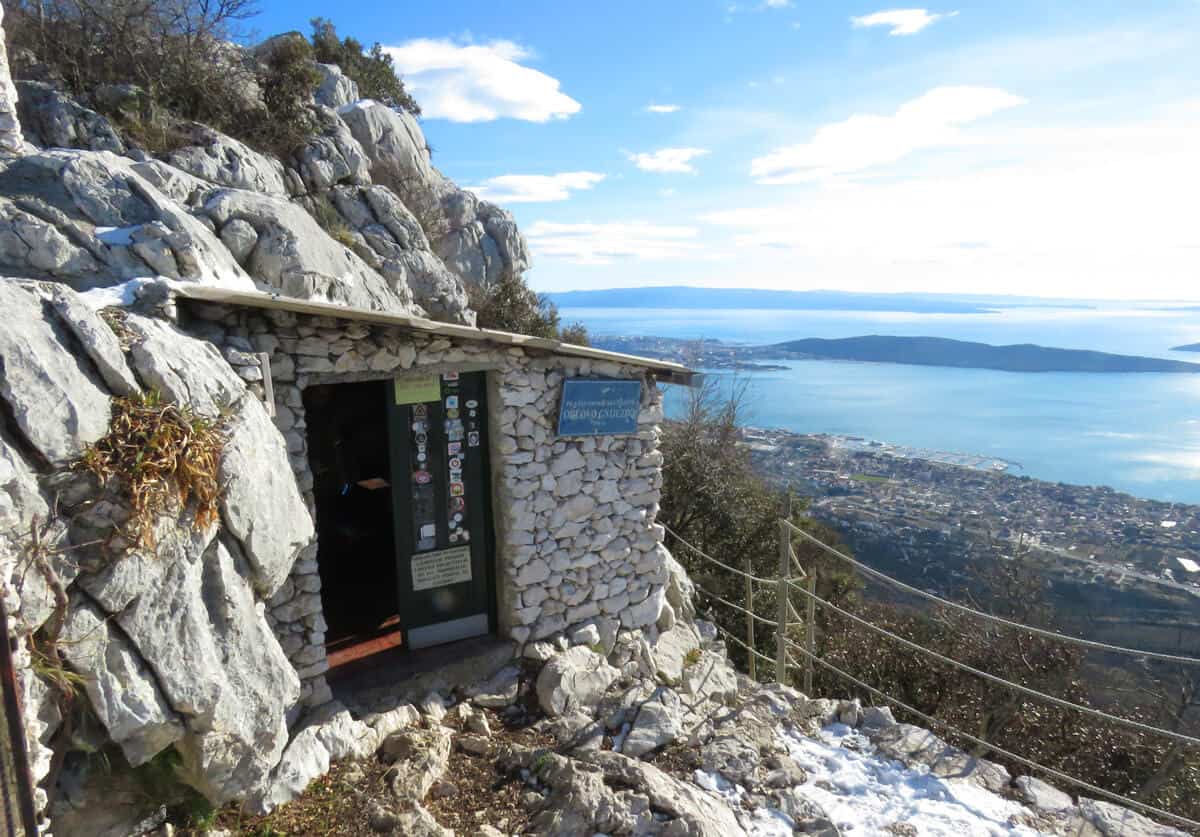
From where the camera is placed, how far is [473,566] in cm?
646

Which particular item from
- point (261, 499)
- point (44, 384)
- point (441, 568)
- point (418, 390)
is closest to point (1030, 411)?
point (441, 568)

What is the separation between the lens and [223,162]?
9578 mm

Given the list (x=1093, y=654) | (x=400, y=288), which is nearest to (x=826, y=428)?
(x=1093, y=654)

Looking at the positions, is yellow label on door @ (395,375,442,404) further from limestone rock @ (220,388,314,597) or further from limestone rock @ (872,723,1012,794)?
limestone rock @ (872,723,1012,794)

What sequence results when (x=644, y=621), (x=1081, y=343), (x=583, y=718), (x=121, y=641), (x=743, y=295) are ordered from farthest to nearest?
(x=743, y=295)
(x=1081, y=343)
(x=644, y=621)
(x=583, y=718)
(x=121, y=641)

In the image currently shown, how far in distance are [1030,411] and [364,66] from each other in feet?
168

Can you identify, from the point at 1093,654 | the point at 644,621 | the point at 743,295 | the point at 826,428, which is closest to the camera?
the point at 644,621

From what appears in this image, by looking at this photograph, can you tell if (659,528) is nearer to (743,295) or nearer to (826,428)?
(826,428)

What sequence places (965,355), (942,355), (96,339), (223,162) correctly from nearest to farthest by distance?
(96,339) < (223,162) < (942,355) < (965,355)

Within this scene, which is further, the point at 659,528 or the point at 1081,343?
the point at 1081,343

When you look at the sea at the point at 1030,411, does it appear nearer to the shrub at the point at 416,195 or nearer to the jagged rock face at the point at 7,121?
the shrub at the point at 416,195

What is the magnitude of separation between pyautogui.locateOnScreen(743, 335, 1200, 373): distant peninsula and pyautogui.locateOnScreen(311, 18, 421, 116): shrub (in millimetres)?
41779

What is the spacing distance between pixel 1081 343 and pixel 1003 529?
6759 centimetres

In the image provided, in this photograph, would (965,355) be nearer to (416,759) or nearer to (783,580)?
(783,580)
